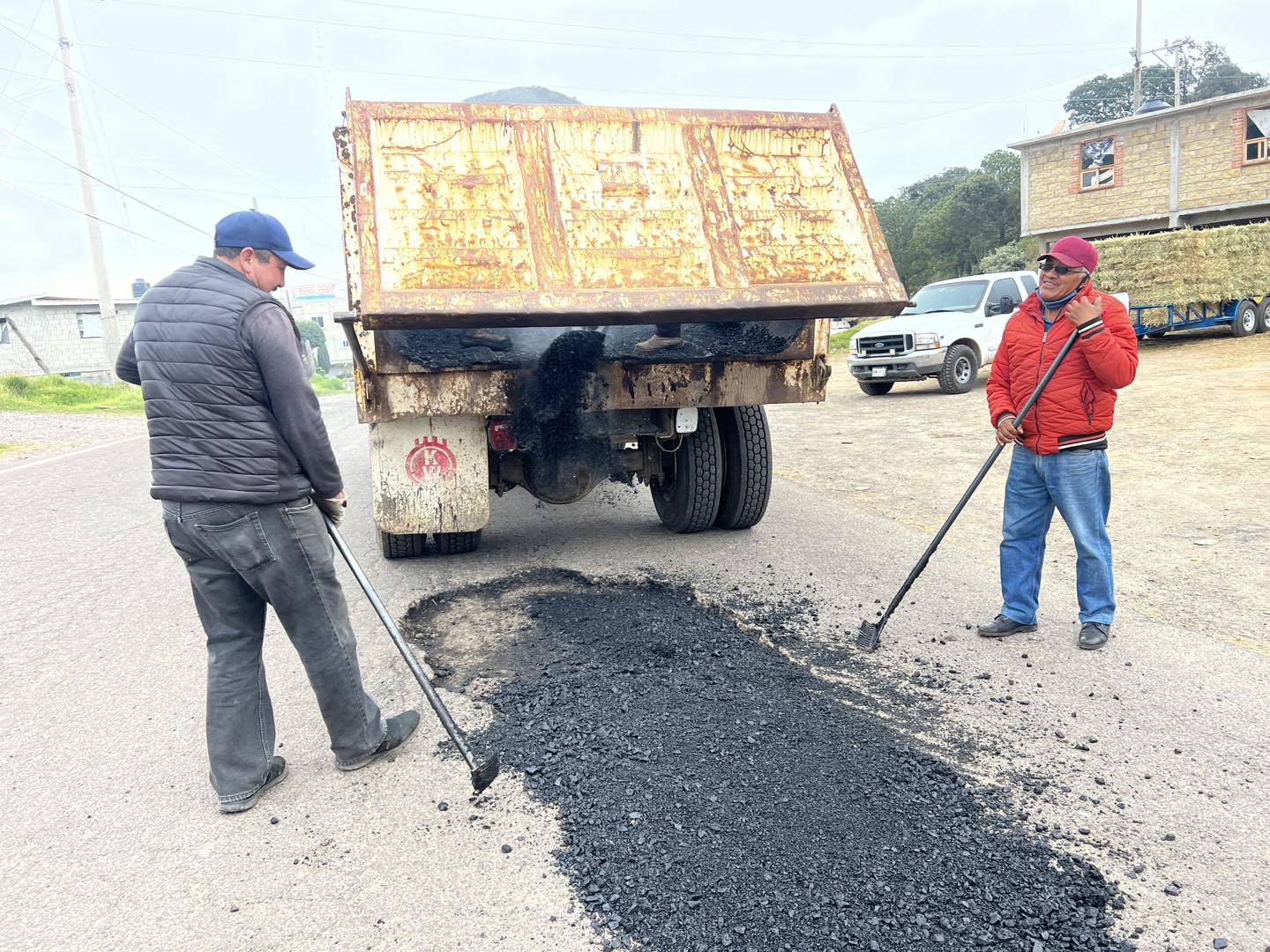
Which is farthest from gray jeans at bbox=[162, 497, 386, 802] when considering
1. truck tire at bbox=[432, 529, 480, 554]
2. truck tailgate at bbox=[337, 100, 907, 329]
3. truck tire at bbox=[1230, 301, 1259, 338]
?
truck tire at bbox=[1230, 301, 1259, 338]

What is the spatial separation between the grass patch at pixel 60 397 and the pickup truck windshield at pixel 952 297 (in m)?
18.6

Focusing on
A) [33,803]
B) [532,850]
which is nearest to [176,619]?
[33,803]

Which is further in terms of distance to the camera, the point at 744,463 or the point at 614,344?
the point at 744,463

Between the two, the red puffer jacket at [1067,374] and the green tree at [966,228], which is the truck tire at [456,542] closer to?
the red puffer jacket at [1067,374]

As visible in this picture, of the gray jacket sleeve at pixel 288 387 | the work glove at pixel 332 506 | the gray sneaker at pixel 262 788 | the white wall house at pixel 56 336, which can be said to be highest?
the white wall house at pixel 56 336

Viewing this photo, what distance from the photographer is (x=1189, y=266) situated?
16859mm

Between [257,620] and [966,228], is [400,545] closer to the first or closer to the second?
[257,620]

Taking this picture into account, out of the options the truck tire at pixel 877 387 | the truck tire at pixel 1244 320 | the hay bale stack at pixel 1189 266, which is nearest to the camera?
the truck tire at pixel 877 387

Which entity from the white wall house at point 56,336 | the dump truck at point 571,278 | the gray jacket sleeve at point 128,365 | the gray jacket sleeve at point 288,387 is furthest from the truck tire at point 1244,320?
the white wall house at point 56,336

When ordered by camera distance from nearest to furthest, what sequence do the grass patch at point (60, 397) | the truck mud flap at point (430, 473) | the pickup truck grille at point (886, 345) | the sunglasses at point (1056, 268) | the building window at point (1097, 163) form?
the sunglasses at point (1056, 268)
the truck mud flap at point (430, 473)
the pickup truck grille at point (886, 345)
the grass patch at point (60, 397)
the building window at point (1097, 163)

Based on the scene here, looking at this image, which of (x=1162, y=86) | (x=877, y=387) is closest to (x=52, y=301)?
(x=877, y=387)

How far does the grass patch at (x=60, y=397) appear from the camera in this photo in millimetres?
20562

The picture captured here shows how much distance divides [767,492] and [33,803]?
450 centimetres

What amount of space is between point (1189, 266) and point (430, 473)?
17.4 m
